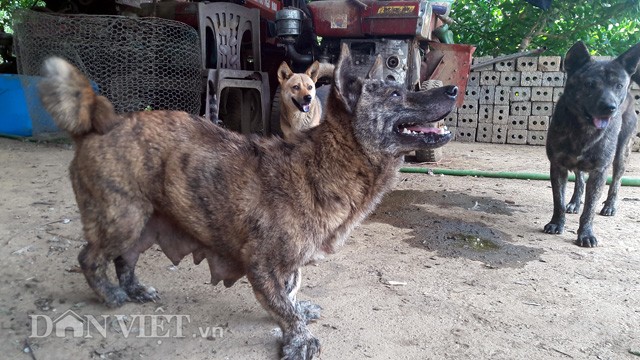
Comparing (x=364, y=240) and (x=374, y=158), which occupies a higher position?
(x=374, y=158)

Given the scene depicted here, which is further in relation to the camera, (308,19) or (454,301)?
(308,19)

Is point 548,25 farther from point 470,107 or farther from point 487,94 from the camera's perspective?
point 470,107

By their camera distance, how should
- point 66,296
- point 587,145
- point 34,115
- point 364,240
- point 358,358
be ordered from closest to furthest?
1. point 358,358
2. point 66,296
3. point 364,240
4. point 587,145
5. point 34,115

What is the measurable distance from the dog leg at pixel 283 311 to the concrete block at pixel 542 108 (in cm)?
912

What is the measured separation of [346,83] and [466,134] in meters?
8.45

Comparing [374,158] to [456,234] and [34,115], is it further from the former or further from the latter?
[34,115]

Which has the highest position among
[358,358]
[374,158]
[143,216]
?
[374,158]

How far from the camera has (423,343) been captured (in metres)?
2.54

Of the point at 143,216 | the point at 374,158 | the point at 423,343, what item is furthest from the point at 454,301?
the point at 143,216

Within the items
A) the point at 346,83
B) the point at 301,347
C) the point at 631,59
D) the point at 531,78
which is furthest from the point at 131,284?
the point at 531,78

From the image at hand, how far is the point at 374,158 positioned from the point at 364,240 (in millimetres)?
1687

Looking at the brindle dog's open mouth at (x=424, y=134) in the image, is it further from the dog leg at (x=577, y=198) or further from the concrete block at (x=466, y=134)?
the concrete block at (x=466, y=134)

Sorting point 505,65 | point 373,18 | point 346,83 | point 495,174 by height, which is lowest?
point 495,174

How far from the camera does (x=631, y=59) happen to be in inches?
169
